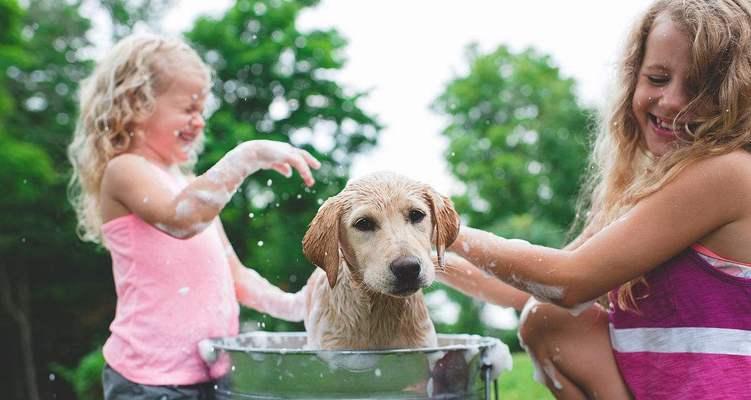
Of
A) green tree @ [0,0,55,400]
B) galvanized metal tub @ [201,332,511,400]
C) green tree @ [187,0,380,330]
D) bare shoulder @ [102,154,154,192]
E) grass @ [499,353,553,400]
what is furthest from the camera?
green tree @ [0,0,55,400]

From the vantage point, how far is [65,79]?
15797 mm

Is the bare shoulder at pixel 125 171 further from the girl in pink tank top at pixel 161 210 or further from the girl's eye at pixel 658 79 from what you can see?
the girl's eye at pixel 658 79

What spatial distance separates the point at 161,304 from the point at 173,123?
0.73m

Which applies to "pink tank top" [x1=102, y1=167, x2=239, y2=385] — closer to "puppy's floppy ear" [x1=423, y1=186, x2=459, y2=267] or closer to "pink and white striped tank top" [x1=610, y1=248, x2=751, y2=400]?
"puppy's floppy ear" [x1=423, y1=186, x2=459, y2=267]

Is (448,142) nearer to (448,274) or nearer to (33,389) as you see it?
(33,389)

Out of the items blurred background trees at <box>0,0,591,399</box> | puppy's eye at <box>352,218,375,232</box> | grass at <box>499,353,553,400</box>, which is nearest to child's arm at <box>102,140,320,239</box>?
puppy's eye at <box>352,218,375,232</box>

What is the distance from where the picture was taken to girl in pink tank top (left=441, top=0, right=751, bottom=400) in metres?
2.26

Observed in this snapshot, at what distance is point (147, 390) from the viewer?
2664 millimetres

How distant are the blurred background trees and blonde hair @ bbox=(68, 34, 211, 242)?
87 centimetres

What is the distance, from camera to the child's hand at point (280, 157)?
2.40 m

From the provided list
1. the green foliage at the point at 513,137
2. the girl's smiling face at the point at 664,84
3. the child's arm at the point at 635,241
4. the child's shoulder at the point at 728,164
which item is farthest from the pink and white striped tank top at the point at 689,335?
the green foliage at the point at 513,137

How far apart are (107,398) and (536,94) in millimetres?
23113

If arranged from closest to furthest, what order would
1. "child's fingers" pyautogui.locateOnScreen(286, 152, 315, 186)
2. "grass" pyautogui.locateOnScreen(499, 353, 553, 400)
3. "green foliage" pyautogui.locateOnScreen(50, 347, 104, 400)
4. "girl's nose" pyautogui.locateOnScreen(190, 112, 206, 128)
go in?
"child's fingers" pyautogui.locateOnScreen(286, 152, 315, 186) → "girl's nose" pyautogui.locateOnScreen(190, 112, 206, 128) → "grass" pyautogui.locateOnScreen(499, 353, 553, 400) → "green foliage" pyautogui.locateOnScreen(50, 347, 104, 400)

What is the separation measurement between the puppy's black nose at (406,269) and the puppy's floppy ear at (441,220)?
0.63 ft
